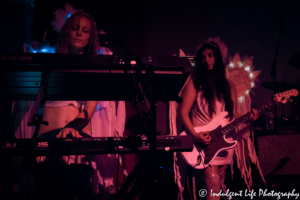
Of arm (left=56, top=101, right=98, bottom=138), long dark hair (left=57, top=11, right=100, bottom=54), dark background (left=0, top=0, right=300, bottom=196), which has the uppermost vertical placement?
dark background (left=0, top=0, right=300, bottom=196)

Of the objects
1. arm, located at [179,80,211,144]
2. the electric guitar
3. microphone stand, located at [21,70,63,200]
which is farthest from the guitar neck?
microphone stand, located at [21,70,63,200]

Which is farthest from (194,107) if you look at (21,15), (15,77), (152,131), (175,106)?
(21,15)

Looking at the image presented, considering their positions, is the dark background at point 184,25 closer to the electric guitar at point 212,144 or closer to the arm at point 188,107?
the arm at point 188,107

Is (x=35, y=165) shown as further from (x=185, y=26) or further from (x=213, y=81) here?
(x=185, y=26)

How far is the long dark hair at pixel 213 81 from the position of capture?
2.63 meters

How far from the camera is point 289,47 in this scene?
326 cm

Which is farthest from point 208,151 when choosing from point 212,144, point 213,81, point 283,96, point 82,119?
point 82,119

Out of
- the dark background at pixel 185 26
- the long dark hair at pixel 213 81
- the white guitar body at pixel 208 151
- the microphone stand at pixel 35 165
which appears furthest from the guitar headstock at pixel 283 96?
the microphone stand at pixel 35 165

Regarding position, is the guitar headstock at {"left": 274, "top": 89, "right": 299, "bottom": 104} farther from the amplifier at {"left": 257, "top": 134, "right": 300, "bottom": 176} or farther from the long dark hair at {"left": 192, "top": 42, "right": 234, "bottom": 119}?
the long dark hair at {"left": 192, "top": 42, "right": 234, "bottom": 119}

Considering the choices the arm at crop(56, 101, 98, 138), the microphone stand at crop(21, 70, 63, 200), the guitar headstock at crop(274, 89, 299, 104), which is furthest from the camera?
the guitar headstock at crop(274, 89, 299, 104)

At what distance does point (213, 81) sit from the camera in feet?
8.97

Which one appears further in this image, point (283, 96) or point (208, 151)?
point (283, 96)

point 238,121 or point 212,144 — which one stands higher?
point 238,121

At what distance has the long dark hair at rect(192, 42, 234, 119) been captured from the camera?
2.63 meters
